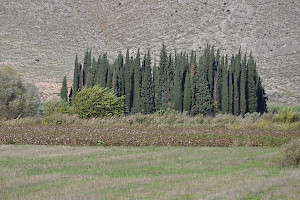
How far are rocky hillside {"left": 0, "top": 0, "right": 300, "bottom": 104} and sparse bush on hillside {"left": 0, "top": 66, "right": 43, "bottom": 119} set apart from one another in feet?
82.2

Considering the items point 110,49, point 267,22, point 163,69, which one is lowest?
point 163,69

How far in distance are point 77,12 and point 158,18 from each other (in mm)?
20741

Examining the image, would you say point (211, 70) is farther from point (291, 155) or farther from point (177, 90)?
point (291, 155)

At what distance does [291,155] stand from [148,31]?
81066 mm

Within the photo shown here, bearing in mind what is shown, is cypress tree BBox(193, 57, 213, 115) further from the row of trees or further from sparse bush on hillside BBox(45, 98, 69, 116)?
sparse bush on hillside BBox(45, 98, 69, 116)

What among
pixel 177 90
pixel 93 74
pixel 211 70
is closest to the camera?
pixel 177 90

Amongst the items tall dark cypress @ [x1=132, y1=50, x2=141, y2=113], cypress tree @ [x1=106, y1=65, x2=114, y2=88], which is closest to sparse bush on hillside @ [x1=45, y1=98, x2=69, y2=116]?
cypress tree @ [x1=106, y1=65, x2=114, y2=88]

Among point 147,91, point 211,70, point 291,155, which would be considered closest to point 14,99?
point 147,91

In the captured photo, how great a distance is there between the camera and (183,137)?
74.6 feet

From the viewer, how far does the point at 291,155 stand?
46.4ft

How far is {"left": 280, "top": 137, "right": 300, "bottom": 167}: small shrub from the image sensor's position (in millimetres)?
14027

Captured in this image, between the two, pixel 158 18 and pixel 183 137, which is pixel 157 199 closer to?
pixel 183 137

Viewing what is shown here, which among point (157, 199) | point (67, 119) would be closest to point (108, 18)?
point (67, 119)

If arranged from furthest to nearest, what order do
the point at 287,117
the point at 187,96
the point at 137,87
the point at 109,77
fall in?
the point at 109,77
the point at 137,87
the point at 187,96
the point at 287,117
